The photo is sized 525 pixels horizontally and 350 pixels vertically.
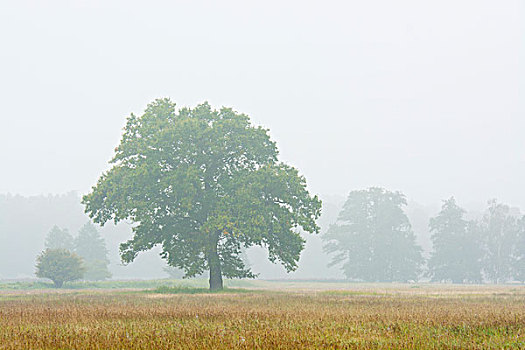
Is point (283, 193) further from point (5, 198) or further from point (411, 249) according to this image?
point (5, 198)

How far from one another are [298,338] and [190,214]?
22958mm

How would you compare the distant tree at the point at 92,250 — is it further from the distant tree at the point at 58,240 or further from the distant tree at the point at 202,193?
the distant tree at the point at 202,193

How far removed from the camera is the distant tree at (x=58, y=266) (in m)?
46.6

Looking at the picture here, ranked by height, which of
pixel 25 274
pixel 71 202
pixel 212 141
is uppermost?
pixel 71 202

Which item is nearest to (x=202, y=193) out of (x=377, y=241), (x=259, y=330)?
(x=259, y=330)

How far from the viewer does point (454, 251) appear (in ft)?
270

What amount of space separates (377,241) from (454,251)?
12457mm

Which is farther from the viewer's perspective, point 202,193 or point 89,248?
point 89,248

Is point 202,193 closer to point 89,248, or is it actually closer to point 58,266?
point 58,266

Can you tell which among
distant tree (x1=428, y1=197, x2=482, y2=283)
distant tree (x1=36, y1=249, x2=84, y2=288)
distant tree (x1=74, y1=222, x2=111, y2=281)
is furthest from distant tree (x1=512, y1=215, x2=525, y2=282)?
distant tree (x1=36, y1=249, x2=84, y2=288)

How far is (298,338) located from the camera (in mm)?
7398

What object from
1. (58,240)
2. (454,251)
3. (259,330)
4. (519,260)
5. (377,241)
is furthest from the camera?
(519,260)

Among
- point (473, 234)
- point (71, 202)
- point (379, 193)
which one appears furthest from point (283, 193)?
point (71, 202)

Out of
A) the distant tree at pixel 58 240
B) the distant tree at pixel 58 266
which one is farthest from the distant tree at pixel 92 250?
the distant tree at pixel 58 266
